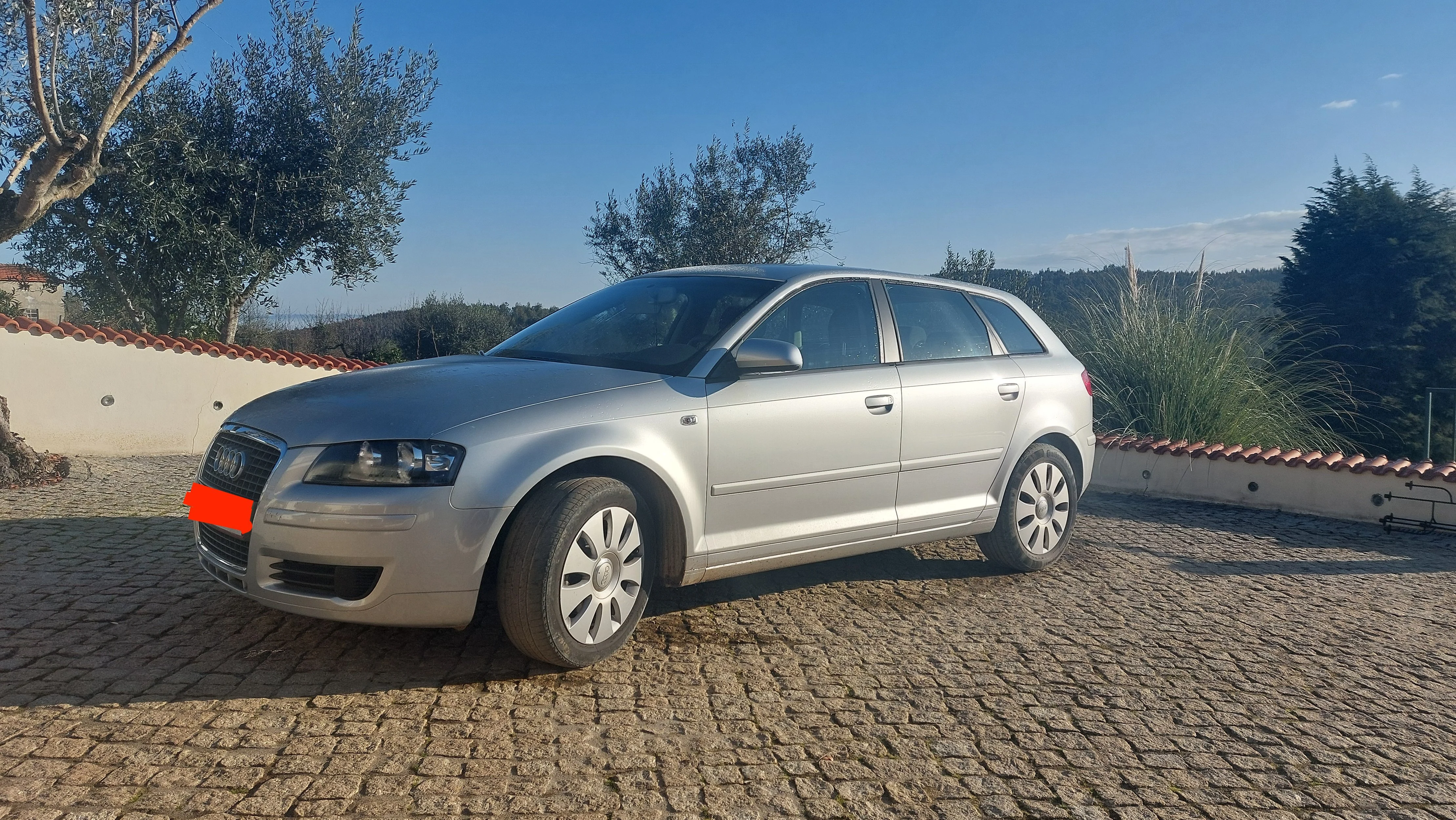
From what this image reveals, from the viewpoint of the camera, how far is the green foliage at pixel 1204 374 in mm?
10688

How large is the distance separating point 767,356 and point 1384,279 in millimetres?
29016

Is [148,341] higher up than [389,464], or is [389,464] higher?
[148,341]

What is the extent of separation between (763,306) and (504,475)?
63.4 inches

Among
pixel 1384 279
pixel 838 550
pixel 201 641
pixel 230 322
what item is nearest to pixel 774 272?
pixel 838 550

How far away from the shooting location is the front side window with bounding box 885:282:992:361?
5.17 metres

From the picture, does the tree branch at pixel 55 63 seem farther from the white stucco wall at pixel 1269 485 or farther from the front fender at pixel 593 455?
the white stucco wall at pixel 1269 485

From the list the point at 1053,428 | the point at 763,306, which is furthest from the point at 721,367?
the point at 1053,428

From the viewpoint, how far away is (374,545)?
11.2 feet

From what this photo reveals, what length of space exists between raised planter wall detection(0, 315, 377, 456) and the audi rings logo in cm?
695

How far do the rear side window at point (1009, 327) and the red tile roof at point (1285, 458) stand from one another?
465 cm

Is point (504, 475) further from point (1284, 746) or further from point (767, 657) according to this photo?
point (1284, 746)

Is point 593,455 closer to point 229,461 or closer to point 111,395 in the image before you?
point 229,461

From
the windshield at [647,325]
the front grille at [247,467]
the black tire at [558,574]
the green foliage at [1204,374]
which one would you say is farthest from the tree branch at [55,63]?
the green foliage at [1204,374]

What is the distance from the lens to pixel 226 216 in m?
16.0
